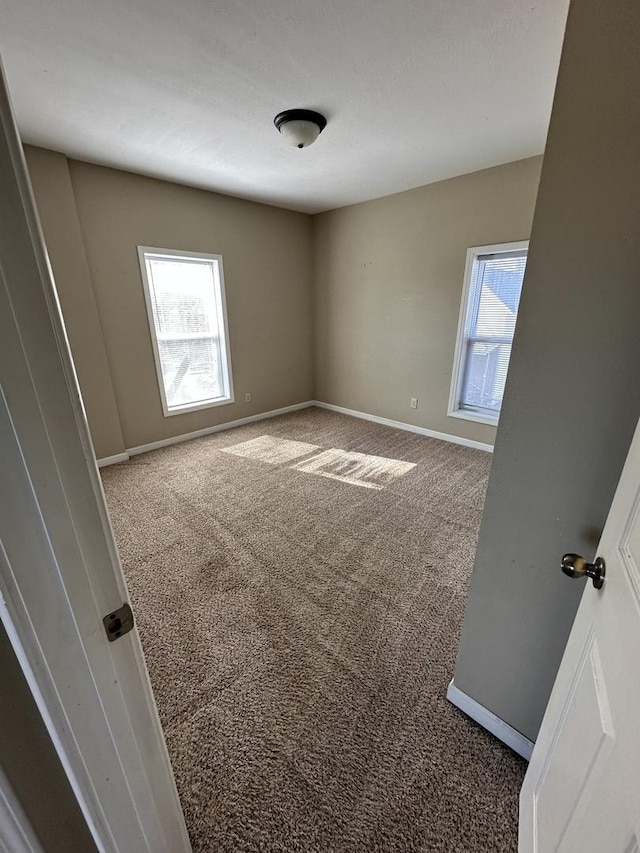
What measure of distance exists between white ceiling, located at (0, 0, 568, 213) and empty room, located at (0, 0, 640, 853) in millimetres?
18

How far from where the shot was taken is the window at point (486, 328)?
10.5 feet

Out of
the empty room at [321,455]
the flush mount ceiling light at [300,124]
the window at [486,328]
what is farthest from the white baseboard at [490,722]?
the flush mount ceiling light at [300,124]

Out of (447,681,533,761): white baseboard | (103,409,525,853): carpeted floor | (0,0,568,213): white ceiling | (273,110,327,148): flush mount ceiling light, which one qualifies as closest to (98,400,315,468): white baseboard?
(103,409,525,853): carpeted floor

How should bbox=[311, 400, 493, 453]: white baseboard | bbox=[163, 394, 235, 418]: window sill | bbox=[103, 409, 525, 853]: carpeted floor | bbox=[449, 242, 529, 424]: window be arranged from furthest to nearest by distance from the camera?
bbox=[163, 394, 235, 418]: window sill → bbox=[311, 400, 493, 453]: white baseboard → bbox=[449, 242, 529, 424]: window → bbox=[103, 409, 525, 853]: carpeted floor

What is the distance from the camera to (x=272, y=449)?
3703 millimetres

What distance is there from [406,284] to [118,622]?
3.99m

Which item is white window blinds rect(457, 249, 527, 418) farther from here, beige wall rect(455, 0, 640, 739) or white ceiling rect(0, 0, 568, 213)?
beige wall rect(455, 0, 640, 739)

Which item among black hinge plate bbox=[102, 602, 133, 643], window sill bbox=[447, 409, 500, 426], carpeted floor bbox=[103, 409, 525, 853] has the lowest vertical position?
carpeted floor bbox=[103, 409, 525, 853]

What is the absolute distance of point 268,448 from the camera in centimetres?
373

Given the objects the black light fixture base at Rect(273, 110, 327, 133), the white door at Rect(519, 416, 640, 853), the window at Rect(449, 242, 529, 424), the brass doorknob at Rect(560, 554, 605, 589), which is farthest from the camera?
the window at Rect(449, 242, 529, 424)

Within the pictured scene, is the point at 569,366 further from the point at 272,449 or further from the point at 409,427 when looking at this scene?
the point at 409,427

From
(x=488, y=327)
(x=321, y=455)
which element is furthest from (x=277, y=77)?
(x=321, y=455)

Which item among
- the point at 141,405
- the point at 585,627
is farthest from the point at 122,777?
the point at 141,405

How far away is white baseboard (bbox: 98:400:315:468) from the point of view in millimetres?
3430
